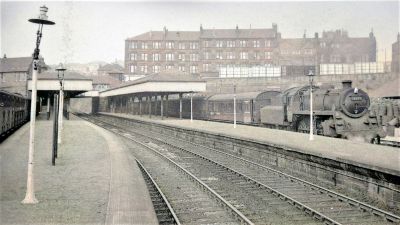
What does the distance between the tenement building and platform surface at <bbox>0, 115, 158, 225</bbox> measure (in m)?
68.1

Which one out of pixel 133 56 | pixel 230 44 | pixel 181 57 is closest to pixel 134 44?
pixel 133 56

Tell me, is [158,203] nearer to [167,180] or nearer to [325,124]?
[167,180]

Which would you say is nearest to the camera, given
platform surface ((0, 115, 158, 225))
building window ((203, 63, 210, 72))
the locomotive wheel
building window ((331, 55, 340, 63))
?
platform surface ((0, 115, 158, 225))

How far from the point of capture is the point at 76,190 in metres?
9.27

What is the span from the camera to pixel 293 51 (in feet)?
276

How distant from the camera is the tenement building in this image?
274ft

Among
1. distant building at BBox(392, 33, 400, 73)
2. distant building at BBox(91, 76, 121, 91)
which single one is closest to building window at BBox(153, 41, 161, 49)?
distant building at BBox(91, 76, 121, 91)

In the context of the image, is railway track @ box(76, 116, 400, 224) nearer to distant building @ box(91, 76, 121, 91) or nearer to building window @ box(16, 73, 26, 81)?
building window @ box(16, 73, 26, 81)

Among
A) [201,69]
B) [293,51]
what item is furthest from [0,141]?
[293,51]

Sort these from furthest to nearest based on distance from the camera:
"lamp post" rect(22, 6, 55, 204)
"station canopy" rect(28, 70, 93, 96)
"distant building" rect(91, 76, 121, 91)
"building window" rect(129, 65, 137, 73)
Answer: "building window" rect(129, 65, 137, 73) → "distant building" rect(91, 76, 121, 91) → "station canopy" rect(28, 70, 93, 96) → "lamp post" rect(22, 6, 55, 204)

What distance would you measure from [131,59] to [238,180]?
253 feet

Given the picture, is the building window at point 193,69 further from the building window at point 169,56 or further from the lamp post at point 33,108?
the lamp post at point 33,108

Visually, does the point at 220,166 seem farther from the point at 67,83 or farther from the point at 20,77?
the point at 20,77

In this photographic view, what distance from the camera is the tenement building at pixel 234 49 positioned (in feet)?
274
